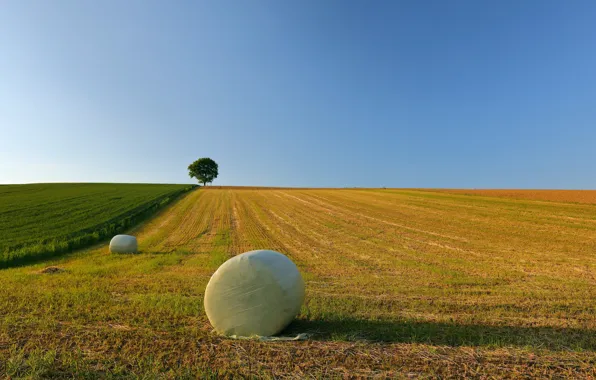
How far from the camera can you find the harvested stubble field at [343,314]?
4.06m

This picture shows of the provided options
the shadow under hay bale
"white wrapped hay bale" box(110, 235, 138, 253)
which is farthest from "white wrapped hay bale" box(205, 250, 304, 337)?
"white wrapped hay bale" box(110, 235, 138, 253)

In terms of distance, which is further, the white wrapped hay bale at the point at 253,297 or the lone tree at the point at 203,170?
the lone tree at the point at 203,170

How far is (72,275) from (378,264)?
348 inches

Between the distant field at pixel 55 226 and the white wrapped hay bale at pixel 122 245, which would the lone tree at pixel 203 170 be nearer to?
the distant field at pixel 55 226

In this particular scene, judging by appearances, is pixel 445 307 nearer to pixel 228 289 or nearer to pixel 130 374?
pixel 228 289

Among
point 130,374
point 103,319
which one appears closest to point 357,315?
point 130,374

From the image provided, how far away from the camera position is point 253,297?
15.8ft

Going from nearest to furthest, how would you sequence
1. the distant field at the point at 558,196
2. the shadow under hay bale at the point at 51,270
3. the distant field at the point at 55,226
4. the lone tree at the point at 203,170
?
1. the shadow under hay bale at the point at 51,270
2. the distant field at the point at 55,226
3. the distant field at the point at 558,196
4. the lone tree at the point at 203,170

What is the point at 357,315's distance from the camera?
5.78 metres

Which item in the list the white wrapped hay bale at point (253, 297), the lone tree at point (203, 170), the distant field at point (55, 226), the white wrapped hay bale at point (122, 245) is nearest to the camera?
the white wrapped hay bale at point (253, 297)

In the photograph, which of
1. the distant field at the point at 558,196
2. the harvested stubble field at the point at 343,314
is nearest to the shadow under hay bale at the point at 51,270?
the harvested stubble field at the point at 343,314

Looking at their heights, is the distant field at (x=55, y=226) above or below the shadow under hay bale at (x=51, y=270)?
above

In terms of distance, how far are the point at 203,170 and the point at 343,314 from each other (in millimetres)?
86865

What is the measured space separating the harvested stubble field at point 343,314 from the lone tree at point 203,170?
251ft
